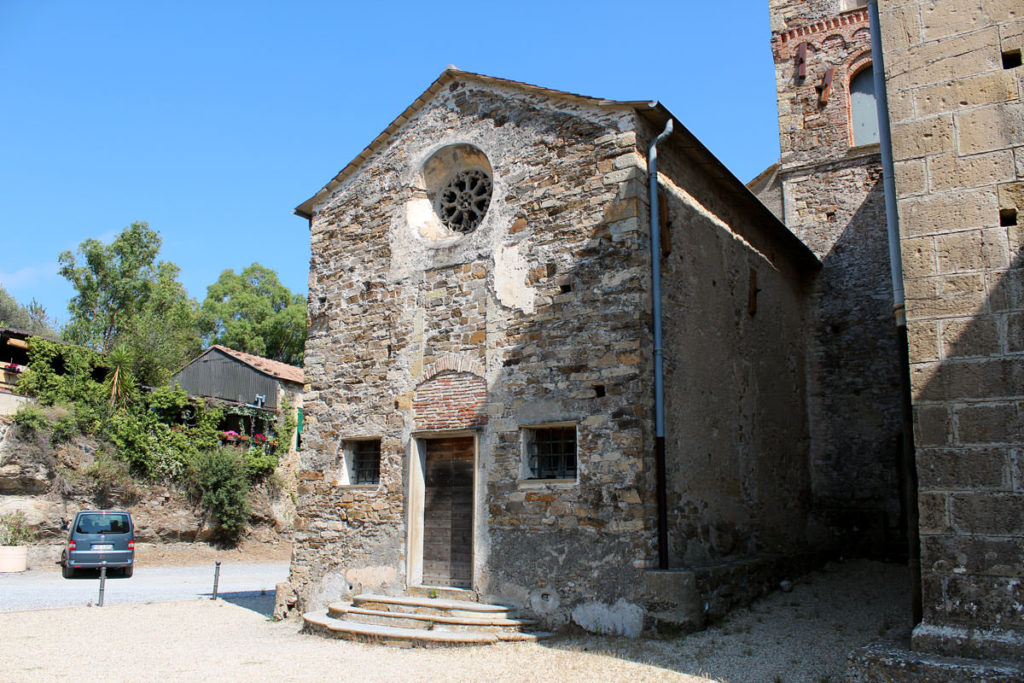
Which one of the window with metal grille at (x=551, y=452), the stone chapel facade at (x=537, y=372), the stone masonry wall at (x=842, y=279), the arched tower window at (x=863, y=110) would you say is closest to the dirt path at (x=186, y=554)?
the stone chapel facade at (x=537, y=372)

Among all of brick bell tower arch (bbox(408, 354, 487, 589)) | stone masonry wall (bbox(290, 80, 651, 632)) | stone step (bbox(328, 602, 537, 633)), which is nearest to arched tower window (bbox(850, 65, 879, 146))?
stone masonry wall (bbox(290, 80, 651, 632))

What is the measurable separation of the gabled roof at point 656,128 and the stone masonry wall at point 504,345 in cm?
14

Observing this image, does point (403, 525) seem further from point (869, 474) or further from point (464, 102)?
point (869, 474)

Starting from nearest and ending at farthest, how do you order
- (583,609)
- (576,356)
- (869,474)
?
(583,609) → (576,356) → (869,474)

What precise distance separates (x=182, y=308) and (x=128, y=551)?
57.6 ft

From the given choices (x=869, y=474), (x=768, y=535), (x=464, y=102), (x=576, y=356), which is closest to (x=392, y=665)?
(x=576, y=356)

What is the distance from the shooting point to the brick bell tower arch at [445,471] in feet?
30.5

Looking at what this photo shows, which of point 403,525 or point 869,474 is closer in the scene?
point 403,525

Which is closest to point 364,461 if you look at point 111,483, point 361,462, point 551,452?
point 361,462

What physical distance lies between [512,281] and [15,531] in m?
15.0

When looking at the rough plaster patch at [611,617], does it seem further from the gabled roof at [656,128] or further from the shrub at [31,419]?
the shrub at [31,419]

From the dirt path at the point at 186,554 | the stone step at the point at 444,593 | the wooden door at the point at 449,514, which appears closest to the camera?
the stone step at the point at 444,593

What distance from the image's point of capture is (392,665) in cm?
725

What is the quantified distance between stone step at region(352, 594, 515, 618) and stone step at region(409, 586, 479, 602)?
75 mm
